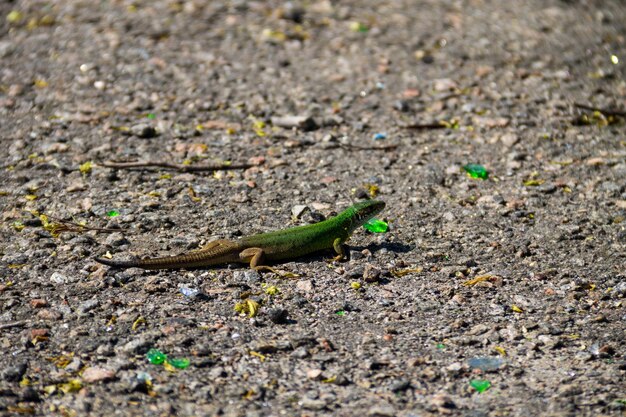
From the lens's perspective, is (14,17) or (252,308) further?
(14,17)

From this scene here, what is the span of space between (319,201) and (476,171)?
5.04 ft

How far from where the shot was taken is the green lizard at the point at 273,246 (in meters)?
5.98

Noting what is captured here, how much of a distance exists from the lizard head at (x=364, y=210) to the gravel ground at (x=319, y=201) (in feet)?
0.64

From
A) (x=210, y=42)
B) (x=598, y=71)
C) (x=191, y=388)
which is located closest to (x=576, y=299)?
(x=191, y=388)

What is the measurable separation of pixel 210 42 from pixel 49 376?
19.1 ft

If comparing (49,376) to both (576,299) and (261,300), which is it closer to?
(261,300)

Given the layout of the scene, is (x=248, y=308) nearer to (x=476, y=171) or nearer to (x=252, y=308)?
(x=252, y=308)

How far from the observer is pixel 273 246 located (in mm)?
6234

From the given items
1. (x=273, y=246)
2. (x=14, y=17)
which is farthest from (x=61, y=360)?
(x=14, y=17)

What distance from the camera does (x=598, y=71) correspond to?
31.8ft

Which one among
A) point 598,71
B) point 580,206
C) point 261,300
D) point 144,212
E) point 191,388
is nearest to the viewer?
point 191,388

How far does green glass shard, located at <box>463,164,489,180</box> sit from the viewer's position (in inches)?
302

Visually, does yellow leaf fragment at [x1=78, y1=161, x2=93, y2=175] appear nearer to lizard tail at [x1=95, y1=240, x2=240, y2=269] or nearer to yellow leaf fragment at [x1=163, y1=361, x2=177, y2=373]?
lizard tail at [x1=95, y1=240, x2=240, y2=269]

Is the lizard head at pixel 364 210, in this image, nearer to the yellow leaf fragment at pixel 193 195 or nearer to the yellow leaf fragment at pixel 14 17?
the yellow leaf fragment at pixel 193 195
